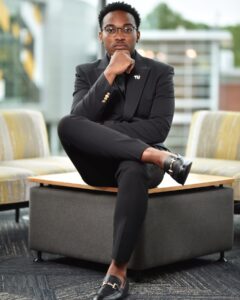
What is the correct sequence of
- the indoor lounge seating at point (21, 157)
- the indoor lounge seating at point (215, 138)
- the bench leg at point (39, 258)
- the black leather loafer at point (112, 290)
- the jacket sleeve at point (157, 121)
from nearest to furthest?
1. the black leather loafer at point (112, 290)
2. the jacket sleeve at point (157, 121)
3. the bench leg at point (39, 258)
4. the indoor lounge seating at point (21, 157)
5. the indoor lounge seating at point (215, 138)

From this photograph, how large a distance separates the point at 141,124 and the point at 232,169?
112 centimetres

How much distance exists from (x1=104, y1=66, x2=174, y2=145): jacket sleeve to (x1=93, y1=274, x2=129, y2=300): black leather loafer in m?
0.68

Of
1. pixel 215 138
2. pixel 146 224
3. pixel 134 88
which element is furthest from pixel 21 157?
pixel 146 224

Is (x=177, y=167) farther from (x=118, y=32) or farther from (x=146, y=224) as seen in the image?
(x=118, y=32)

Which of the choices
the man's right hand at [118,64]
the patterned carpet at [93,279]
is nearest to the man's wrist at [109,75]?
the man's right hand at [118,64]

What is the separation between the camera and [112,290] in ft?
8.61

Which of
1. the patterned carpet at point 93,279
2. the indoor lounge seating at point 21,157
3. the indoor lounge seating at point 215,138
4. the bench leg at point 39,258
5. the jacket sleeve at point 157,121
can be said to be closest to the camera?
the patterned carpet at point 93,279

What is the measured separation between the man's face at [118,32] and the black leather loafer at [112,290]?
1067 mm

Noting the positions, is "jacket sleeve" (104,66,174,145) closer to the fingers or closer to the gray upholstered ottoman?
the fingers

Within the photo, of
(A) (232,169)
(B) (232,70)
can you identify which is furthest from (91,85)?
(B) (232,70)

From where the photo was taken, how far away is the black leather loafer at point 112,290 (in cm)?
260

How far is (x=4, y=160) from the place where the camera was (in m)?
4.49

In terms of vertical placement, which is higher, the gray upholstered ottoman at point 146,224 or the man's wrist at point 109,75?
the man's wrist at point 109,75

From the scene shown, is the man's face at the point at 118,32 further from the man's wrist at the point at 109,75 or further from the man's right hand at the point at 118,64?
the man's wrist at the point at 109,75
